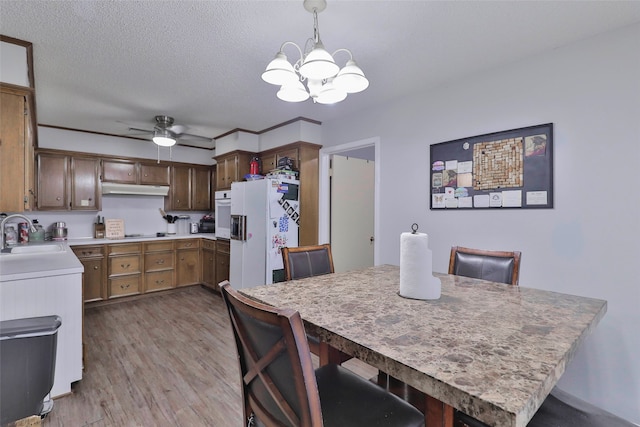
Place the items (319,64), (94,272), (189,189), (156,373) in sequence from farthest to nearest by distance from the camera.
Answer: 1. (189,189)
2. (94,272)
3. (156,373)
4. (319,64)

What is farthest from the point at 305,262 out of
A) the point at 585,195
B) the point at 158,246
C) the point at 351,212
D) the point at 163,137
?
the point at 158,246

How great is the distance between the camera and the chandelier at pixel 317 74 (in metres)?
1.44

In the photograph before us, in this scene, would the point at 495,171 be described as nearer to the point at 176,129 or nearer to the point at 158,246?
the point at 176,129

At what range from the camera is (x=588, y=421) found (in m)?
0.96

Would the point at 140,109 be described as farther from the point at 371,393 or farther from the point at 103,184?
the point at 371,393

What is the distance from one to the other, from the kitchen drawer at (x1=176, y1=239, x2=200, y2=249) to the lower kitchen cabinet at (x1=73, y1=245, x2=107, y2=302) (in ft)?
3.23

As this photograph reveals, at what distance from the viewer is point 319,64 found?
1.43 m

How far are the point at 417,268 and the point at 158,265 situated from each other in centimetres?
436

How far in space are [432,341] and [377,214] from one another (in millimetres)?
2434

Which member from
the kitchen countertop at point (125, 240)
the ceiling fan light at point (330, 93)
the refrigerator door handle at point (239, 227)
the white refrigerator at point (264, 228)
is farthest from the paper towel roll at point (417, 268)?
the kitchen countertop at point (125, 240)

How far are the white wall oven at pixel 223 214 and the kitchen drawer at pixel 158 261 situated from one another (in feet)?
2.73

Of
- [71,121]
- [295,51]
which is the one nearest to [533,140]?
[295,51]

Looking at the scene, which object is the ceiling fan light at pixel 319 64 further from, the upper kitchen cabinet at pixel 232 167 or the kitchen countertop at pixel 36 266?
the upper kitchen cabinet at pixel 232 167

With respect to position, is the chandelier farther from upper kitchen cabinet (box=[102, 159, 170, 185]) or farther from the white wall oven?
upper kitchen cabinet (box=[102, 159, 170, 185])
